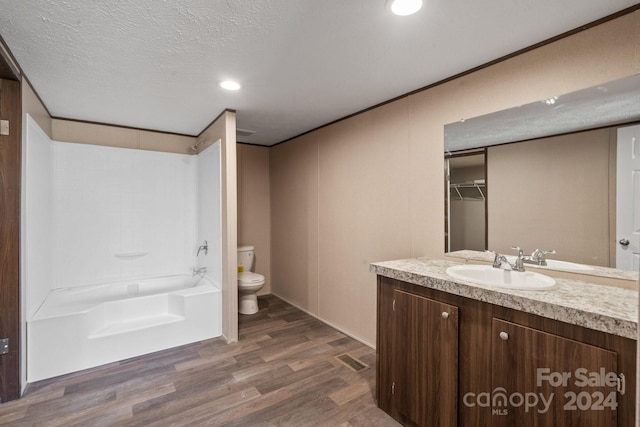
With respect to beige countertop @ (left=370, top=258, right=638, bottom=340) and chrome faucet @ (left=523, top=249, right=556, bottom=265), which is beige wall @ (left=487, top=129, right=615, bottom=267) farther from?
beige countertop @ (left=370, top=258, right=638, bottom=340)

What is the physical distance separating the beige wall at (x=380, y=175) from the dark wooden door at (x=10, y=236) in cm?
256

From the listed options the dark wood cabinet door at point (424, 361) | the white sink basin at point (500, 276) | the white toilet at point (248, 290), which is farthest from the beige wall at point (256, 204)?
the white sink basin at point (500, 276)

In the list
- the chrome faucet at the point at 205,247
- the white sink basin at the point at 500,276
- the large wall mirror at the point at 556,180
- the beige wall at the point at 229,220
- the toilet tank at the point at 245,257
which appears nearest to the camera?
the large wall mirror at the point at 556,180

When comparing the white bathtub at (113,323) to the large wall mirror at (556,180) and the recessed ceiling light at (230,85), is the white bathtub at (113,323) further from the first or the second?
the large wall mirror at (556,180)

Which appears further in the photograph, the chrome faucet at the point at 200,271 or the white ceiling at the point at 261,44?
the chrome faucet at the point at 200,271

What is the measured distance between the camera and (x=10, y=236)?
1997mm

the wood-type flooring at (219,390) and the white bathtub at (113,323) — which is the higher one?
the white bathtub at (113,323)

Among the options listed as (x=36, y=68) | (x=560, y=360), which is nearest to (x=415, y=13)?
(x=560, y=360)

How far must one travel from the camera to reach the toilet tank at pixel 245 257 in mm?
4039

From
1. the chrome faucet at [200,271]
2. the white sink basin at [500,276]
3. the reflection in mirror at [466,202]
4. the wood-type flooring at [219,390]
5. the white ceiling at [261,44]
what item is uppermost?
the white ceiling at [261,44]

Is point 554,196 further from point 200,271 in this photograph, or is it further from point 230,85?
point 200,271

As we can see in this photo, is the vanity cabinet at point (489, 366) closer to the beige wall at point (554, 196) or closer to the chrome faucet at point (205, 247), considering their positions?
the beige wall at point (554, 196)

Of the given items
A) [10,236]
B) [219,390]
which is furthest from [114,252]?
[219,390]

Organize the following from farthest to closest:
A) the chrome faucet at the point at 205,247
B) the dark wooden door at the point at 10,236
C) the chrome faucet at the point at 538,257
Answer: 1. the chrome faucet at the point at 205,247
2. the dark wooden door at the point at 10,236
3. the chrome faucet at the point at 538,257
